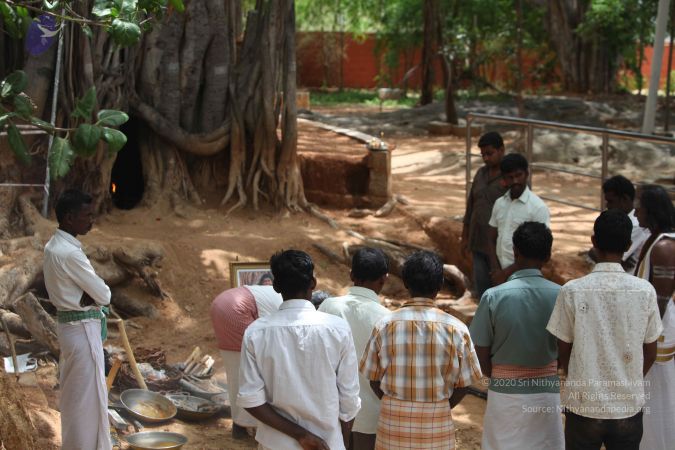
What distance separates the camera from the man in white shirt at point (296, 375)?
3.60 m

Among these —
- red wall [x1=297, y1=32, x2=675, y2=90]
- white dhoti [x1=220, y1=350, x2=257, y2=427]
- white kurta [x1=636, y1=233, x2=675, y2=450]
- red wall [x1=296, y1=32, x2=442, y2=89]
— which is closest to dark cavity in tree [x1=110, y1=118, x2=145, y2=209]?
white dhoti [x1=220, y1=350, x2=257, y2=427]

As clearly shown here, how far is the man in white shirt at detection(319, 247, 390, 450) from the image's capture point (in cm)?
447

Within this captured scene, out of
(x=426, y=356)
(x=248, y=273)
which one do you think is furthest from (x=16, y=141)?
(x=248, y=273)

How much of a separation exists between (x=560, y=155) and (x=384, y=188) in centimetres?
523

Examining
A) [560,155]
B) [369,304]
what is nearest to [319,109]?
[560,155]

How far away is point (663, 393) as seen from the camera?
15.8ft

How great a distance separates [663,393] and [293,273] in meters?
2.19

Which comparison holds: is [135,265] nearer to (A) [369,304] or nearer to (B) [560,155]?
(A) [369,304]

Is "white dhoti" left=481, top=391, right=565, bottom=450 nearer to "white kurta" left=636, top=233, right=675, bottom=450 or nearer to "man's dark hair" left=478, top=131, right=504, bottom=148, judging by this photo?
"white kurta" left=636, top=233, right=675, bottom=450

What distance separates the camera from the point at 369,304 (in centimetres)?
448

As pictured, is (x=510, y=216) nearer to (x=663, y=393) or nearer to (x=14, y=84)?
(x=663, y=393)

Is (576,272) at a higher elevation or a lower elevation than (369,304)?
lower

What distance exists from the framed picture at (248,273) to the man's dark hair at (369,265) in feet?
7.80

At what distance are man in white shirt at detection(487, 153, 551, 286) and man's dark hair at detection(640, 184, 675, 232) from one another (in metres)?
1.26
